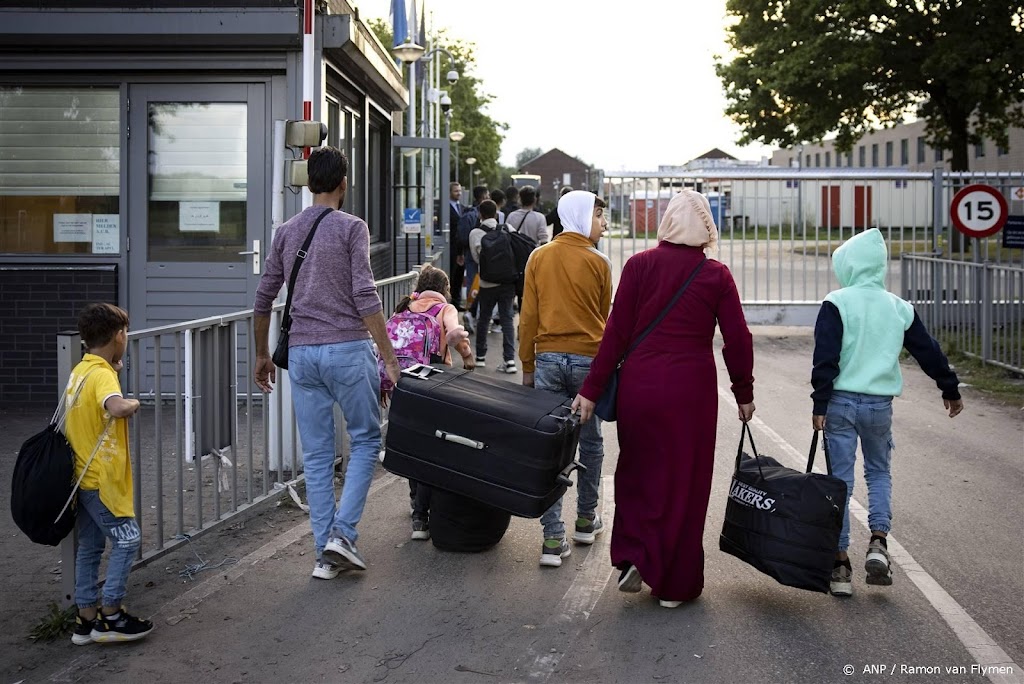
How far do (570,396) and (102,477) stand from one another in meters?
2.44

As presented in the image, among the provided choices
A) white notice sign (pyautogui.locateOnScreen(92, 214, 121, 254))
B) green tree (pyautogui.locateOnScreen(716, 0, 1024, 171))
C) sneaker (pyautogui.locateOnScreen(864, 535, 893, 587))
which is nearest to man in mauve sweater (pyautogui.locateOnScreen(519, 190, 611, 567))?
sneaker (pyautogui.locateOnScreen(864, 535, 893, 587))

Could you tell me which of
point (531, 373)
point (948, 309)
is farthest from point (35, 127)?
point (948, 309)

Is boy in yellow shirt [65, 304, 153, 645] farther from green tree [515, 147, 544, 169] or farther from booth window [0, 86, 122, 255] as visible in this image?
green tree [515, 147, 544, 169]

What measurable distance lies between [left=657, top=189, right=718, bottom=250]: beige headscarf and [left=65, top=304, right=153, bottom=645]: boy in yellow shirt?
2.46 meters

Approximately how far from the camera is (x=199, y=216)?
1180 centimetres

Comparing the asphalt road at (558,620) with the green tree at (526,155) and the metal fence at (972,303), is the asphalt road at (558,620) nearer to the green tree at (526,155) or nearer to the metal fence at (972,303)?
the metal fence at (972,303)

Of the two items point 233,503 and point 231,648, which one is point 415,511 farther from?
point 231,648

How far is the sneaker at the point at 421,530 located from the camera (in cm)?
687

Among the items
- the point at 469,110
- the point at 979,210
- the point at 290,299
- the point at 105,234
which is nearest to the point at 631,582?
the point at 290,299

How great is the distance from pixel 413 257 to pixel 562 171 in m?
146

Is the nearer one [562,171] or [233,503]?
[233,503]

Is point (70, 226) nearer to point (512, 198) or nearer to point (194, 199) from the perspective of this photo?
point (194, 199)

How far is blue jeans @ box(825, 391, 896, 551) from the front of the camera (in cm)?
588

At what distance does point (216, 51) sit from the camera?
449 inches
